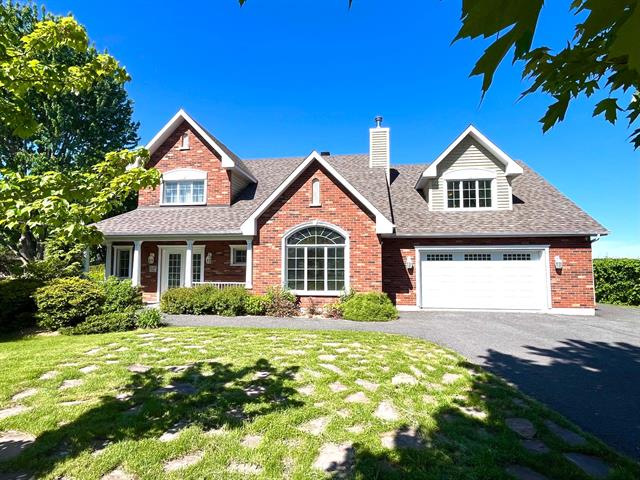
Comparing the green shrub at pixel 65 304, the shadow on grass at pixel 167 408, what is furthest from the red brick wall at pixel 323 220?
the shadow on grass at pixel 167 408

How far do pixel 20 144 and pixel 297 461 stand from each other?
29880 mm

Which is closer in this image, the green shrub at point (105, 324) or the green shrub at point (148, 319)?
the green shrub at point (105, 324)

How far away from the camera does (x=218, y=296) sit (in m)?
13.0

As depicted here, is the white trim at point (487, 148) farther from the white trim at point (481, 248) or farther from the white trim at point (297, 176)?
the white trim at point (297, 176)

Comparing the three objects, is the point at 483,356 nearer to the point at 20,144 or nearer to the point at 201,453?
the point at 201,453

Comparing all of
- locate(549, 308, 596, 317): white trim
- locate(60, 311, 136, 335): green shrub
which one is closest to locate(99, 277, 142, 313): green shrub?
locate(60, 311, 136, 335): green shrub

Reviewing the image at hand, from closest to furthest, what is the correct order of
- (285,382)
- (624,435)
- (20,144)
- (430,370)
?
(624,435)
(285,382)
(430,370)
(20,144)

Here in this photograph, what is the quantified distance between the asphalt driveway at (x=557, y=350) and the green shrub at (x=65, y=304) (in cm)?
242

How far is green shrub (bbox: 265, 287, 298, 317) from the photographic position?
41.9 ft

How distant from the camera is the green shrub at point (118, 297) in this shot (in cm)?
1054

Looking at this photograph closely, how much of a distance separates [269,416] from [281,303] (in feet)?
29.1

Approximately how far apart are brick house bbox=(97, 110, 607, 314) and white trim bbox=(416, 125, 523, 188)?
0.15 feet

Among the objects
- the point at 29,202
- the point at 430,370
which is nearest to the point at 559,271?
the point at 430,370

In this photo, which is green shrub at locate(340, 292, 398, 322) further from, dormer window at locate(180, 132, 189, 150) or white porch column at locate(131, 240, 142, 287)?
dormer window at locate(180, 132, 189, 150)
